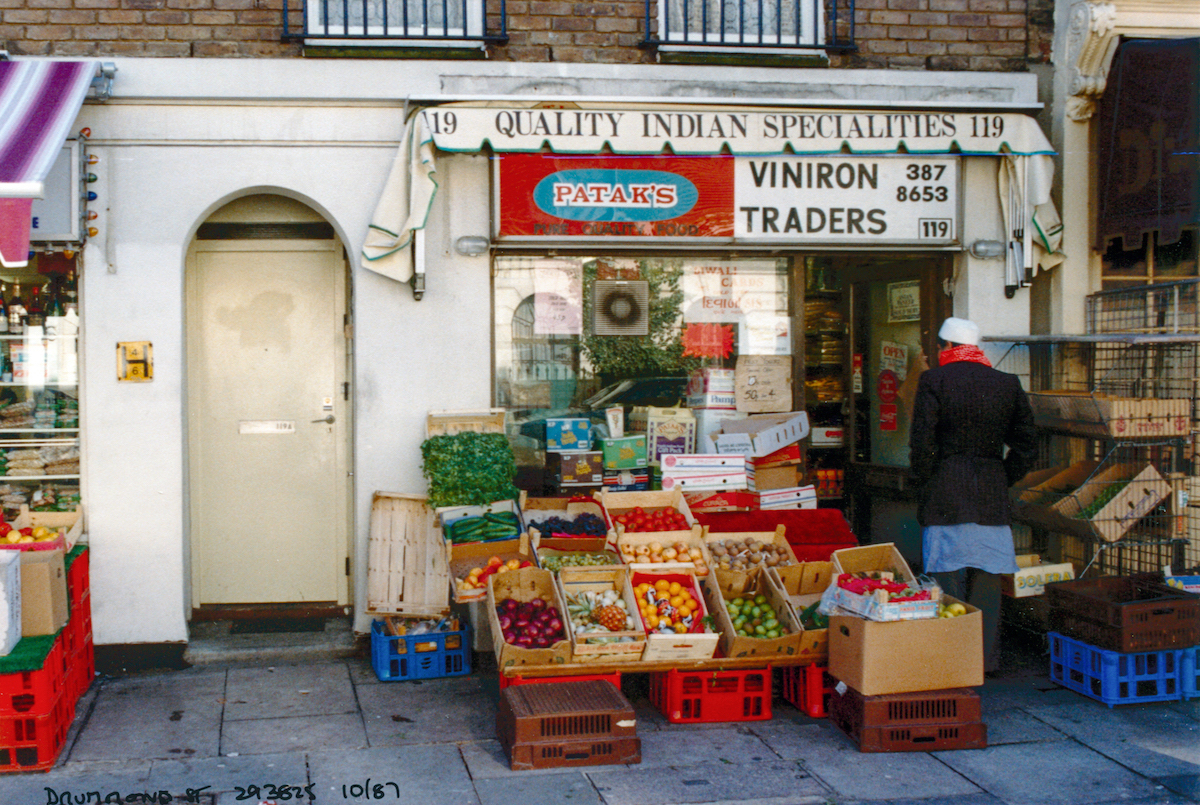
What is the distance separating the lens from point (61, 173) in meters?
6.32

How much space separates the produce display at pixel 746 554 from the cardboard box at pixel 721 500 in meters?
0.54

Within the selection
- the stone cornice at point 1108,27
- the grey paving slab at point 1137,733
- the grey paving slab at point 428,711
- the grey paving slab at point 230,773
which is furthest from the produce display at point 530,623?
the stone cornice at point 1108,27

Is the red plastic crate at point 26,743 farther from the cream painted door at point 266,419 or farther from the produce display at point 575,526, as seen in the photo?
the produce display at point 575,526

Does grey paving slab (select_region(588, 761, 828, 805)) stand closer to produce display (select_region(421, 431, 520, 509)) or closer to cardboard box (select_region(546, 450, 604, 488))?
produce display (select_region(421, 431, 520, 509))

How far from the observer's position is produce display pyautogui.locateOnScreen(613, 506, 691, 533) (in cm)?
630

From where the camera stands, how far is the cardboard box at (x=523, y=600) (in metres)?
5.34

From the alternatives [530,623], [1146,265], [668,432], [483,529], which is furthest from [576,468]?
[1146,265]

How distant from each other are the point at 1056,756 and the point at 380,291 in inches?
186

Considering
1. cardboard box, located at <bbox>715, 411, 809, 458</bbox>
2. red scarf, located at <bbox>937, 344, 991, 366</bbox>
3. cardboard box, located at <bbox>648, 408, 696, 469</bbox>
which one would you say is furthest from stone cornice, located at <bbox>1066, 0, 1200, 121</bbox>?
cardboard box, located at <bbox>648, 408, 696, 469</bbox>

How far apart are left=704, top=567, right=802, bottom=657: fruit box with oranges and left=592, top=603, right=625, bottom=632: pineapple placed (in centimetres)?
55

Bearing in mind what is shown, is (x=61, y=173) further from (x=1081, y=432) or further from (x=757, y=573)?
(x=1081, y=432)

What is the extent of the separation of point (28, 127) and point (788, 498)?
523 cm

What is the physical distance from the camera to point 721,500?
697cm

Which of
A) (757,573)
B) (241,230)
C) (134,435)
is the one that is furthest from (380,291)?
(757,573)
